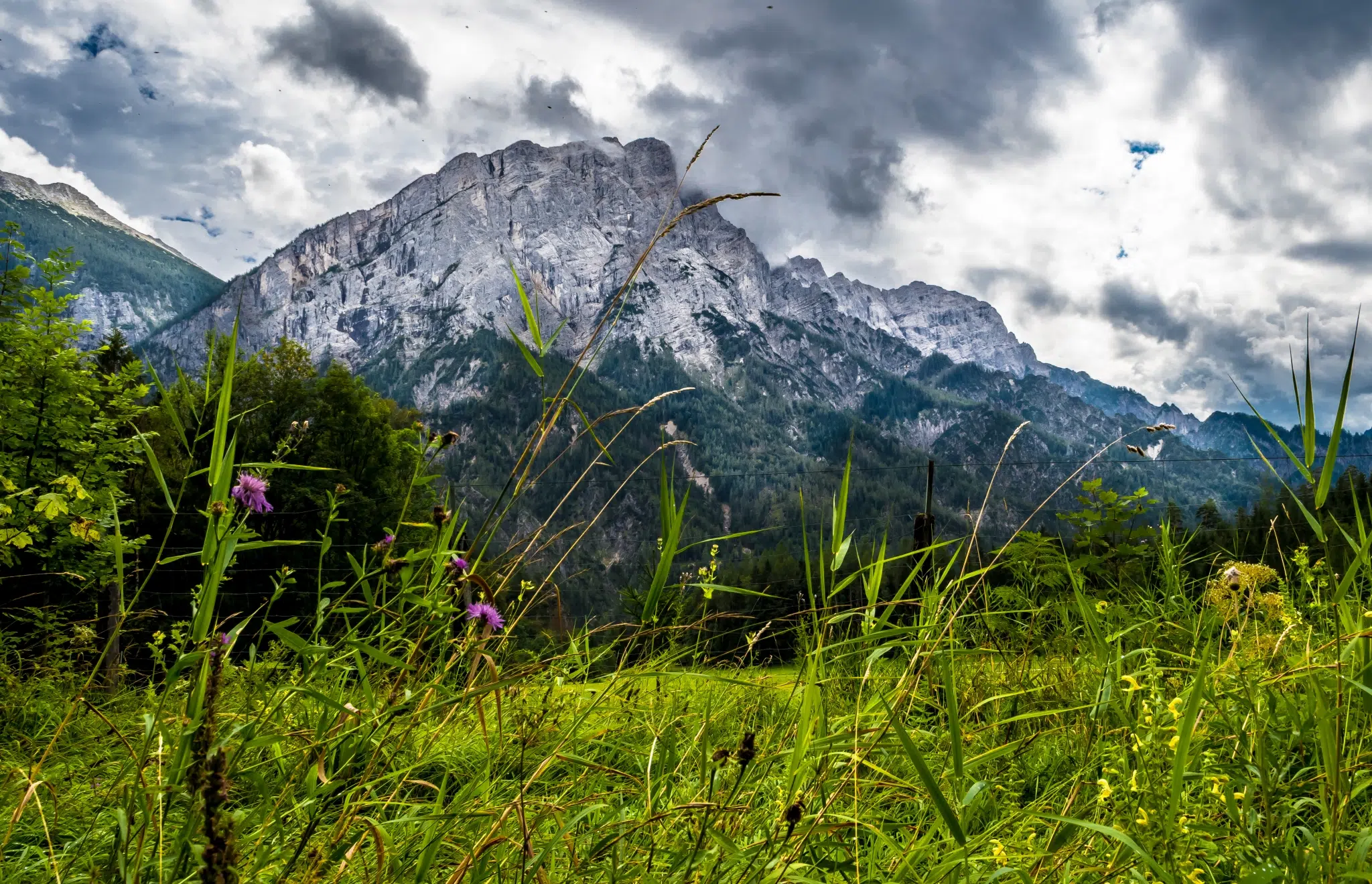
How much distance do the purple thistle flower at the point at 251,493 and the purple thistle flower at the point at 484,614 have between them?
1.18 feet

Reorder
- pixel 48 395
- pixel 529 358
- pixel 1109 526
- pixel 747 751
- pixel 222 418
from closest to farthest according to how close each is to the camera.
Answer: pixel 747 751
pixel 222 418
pixel 529 358
pixel 1109 526
pixel 48 395

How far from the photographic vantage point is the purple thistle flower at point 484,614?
1297 mm

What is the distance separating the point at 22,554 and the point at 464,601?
1043cm

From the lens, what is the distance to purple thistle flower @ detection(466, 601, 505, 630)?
1.30 m

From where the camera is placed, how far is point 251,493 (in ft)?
3.94

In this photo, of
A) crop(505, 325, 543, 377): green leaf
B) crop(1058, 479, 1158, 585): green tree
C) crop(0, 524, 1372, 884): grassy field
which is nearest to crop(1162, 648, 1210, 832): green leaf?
crop(0, 524, 1372, 884): grassy field

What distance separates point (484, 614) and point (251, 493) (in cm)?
43

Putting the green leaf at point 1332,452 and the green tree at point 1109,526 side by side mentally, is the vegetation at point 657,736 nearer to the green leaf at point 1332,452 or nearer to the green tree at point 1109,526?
the green leaf at point 1332,452

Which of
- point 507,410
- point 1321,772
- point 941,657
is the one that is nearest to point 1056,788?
point 1321,772

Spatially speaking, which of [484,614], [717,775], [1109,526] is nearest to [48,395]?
[484,614]

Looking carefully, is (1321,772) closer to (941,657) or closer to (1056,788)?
(1056,788)

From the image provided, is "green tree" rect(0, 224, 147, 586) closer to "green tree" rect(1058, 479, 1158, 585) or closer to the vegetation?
the vegetation

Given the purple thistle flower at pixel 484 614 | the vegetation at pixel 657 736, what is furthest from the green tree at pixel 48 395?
the purple thistle flower at pixel 484 614

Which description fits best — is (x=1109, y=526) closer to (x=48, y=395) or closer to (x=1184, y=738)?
(x=1184, y=738)
